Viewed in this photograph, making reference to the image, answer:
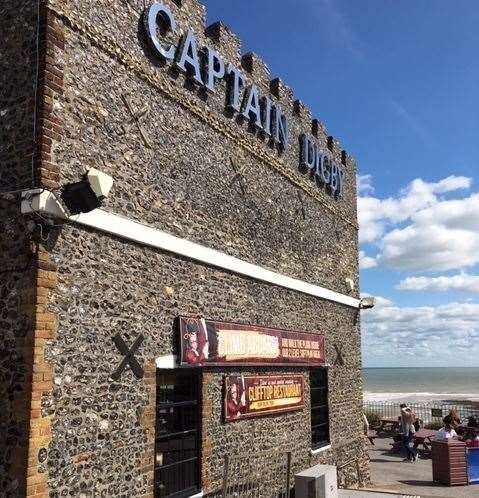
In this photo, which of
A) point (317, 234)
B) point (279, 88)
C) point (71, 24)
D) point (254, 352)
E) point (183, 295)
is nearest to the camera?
point (71, 24)

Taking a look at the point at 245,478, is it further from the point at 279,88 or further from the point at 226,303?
the point at 279,88

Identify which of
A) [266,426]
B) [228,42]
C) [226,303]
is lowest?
[266,426]

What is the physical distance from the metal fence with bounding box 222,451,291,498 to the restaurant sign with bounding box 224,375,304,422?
2.66 feet

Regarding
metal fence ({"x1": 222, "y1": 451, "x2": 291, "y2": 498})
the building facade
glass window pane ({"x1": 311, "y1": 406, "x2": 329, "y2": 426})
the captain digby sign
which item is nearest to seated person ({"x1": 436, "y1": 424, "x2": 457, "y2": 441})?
glass window pane ({"x1": 311, "y1": 406, "x2": 329, "y2": 426})

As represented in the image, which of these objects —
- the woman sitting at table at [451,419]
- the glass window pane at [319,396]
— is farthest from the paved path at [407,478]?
the glass window pane at [319,396]

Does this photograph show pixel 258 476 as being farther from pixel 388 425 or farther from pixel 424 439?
pixel 388 425

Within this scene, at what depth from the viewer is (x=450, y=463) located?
46.6ft

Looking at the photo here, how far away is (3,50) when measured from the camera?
7.65 meters

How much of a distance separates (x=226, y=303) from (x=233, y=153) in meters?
3.01

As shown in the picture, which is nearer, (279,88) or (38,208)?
(38,208)

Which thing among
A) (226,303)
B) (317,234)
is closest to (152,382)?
(226,303)

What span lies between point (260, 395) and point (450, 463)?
625cm

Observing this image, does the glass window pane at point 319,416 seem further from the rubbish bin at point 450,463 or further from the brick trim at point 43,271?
the brick trim at point 43,271

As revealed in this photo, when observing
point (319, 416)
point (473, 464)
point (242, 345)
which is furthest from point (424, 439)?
point (242, 345)
